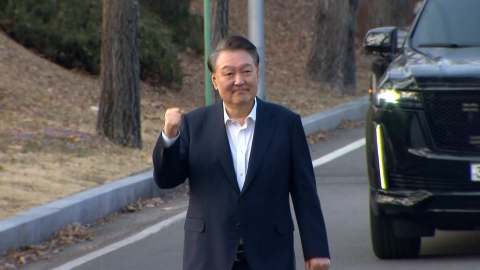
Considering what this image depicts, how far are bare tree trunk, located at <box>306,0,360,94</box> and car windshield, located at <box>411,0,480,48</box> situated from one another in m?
11.5

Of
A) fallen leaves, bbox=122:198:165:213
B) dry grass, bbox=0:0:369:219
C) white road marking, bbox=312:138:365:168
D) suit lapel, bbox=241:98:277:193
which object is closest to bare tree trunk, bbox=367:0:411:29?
dry grass, bbox=0:0:369:219

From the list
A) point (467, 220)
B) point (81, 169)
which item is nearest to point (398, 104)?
point (467, 220)

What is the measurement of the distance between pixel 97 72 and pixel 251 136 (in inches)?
464

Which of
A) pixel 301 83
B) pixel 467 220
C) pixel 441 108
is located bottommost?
pixel 301 83

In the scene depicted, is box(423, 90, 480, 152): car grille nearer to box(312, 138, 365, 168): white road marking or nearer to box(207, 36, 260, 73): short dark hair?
box(207, 36, 260, 73): short dark hair

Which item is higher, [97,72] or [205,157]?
[205,157]

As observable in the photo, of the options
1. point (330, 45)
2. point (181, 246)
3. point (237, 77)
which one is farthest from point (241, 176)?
point (330, 45)

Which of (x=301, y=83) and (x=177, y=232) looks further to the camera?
(x=301, y=83)

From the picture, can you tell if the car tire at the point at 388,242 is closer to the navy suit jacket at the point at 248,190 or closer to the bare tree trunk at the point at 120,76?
the navy suit jacket at the point at 248,190

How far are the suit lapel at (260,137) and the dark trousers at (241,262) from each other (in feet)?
0.83

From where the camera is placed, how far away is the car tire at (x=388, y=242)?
688 cm

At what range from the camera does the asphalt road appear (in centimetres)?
713

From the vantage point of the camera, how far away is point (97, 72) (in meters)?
15.6

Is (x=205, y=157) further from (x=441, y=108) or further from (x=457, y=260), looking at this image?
(x=457, y=260)
